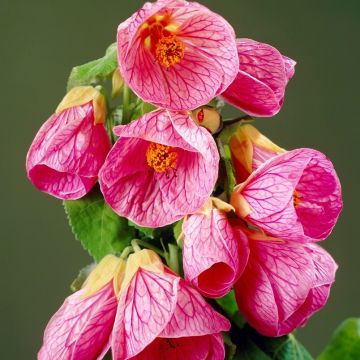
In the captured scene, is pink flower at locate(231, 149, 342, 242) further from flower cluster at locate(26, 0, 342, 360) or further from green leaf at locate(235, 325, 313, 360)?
green leaf at locate(235, 325, 313, 360)

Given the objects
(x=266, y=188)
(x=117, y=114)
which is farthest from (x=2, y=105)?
(x=266, y=188)

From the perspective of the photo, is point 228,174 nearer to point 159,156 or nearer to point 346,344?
point 159,156

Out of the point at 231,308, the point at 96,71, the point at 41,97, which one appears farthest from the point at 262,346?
the point at 41,97

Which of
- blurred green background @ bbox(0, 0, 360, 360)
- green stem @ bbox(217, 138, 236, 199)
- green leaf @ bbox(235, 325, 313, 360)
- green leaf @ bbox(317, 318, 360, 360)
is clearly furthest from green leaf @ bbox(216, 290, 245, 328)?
blurred green background @ bbox(0, 0, 360, 360)

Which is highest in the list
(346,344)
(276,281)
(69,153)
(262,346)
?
(69,153)

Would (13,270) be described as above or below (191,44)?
below

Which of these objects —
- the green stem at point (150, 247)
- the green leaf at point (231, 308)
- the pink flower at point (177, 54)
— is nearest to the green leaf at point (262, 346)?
the green leaf at point (231, 308)

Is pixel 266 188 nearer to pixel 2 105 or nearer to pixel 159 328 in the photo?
pixel 159 328
